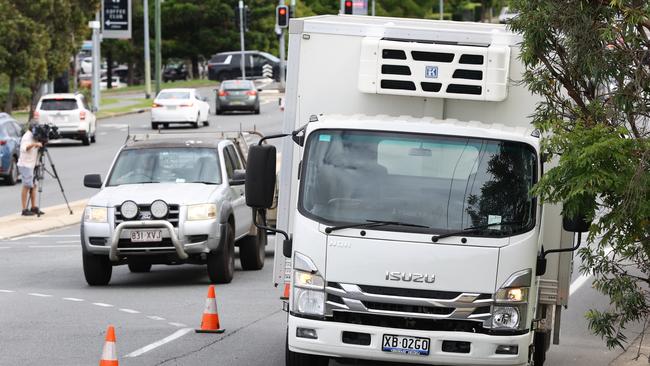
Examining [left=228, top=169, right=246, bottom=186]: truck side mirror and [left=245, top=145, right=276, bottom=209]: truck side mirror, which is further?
[left=228, top=169, right=246, bottom=186]: truck side mirror

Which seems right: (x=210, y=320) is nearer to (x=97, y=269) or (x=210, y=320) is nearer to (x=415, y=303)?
(x=415, y=303)

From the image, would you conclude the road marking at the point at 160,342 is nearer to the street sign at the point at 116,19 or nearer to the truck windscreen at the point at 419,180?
the truck windscreen at the point at 419,180

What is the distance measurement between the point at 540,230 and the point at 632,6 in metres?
1.92

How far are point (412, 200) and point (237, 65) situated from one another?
70.3 metres

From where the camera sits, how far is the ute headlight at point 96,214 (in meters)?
17.2

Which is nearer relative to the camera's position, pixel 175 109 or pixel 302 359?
pixel 302 359

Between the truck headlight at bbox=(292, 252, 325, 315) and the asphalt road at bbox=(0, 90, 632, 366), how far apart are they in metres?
2.13

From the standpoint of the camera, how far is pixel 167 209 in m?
17.3

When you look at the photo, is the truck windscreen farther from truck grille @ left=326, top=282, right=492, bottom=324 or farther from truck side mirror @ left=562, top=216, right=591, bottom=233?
truck grille @ left=326, top=282, right=492, bottom=324

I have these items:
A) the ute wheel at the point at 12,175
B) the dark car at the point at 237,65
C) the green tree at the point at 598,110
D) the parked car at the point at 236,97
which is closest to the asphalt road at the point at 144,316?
the green tree at the point at 598,110

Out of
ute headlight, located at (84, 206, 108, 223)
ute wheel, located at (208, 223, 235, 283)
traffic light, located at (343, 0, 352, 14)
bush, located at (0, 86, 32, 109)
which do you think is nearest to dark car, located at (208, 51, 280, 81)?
bush, located at (0, 86, 32, 109)

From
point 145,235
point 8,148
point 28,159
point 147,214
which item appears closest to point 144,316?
point 145,235

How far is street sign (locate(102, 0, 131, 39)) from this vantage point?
67000 millimetres

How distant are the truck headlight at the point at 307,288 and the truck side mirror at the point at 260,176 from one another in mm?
483
